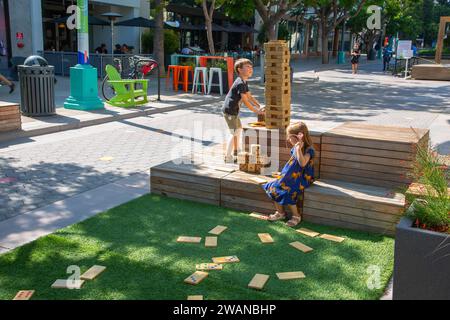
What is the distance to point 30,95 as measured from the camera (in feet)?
36.8

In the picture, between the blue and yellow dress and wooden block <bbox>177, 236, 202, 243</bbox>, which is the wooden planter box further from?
the blue and yellow dress

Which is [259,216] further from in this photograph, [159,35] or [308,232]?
[159,35]

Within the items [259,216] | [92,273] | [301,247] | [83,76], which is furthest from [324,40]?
[92,273]

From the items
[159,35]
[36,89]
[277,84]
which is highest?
[159,35]

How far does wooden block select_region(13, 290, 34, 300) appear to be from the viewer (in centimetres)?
378

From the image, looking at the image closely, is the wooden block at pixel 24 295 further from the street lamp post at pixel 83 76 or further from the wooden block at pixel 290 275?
the street lamp post at pixel 83 76

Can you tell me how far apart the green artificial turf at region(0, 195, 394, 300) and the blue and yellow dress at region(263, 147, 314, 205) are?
297 mm

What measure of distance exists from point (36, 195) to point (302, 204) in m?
3.30

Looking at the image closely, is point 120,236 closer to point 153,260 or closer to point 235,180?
point 153,260

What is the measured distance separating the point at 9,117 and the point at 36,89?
164 cm

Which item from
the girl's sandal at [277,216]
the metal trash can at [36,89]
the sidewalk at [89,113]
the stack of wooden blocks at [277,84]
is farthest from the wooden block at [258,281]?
the metal trash can at [36,89]

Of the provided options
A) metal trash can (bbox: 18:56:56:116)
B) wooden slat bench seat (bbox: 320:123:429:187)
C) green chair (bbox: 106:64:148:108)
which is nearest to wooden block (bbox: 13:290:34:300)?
wooden slat bench seat (bbox: 320:123:429:187)

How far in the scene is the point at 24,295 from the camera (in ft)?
12.5

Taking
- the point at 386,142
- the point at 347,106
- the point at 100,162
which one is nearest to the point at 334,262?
the point at 386,142
